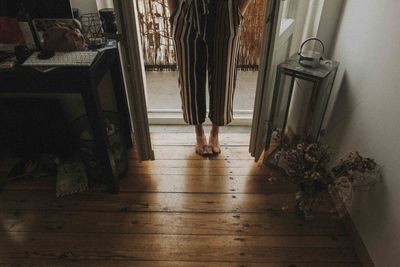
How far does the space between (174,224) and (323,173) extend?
76 centimetres

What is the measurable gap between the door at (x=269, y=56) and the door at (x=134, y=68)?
62cm

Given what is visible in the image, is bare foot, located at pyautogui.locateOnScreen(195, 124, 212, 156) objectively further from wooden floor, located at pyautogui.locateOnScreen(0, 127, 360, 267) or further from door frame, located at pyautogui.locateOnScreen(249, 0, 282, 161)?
door frame, located at pyautogui.locateOnScreen(249, 0, 282, 161)

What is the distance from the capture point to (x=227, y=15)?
1521 millimetres

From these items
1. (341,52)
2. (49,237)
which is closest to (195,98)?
(341,52)

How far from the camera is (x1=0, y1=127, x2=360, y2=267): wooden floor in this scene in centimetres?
138

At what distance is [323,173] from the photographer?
4.46 ft

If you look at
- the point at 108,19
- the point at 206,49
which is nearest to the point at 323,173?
the point at 206,49

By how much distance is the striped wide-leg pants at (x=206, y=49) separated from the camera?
4.96 ft

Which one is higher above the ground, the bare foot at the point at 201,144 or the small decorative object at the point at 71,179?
the bare foot at the point at 201,144

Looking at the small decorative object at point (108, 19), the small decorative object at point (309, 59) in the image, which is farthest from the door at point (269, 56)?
the small decorative object at point (108, 19)

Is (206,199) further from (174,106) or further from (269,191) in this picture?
(174,106)

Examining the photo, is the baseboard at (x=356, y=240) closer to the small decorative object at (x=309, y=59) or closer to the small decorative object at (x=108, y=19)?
the small decorative object at (x=309, y=59)

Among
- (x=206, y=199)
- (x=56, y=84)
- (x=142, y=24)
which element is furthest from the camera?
(x=142, y=24)

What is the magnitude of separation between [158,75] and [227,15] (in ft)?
5.73
